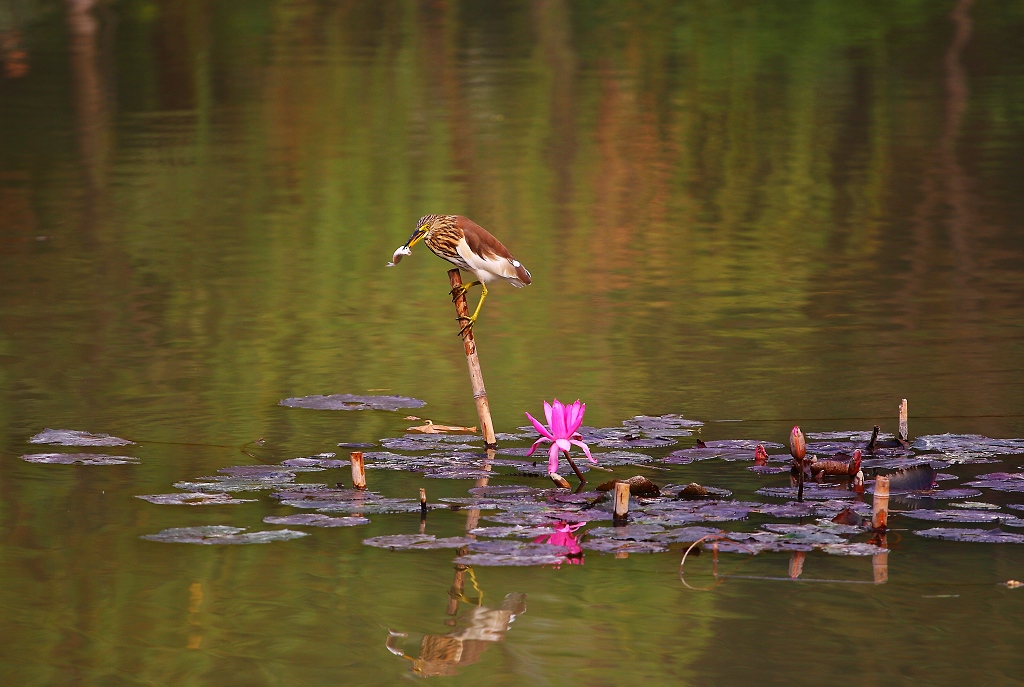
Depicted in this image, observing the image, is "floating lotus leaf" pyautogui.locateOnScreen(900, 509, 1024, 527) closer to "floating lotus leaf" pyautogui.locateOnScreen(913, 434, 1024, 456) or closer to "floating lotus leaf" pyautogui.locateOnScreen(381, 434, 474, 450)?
"floating lotus leaf" pyautogui.locateOnScreen(913, 434, 1024, 456)

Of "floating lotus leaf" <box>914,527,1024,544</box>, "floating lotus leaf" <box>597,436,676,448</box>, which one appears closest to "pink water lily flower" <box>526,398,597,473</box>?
"floating lotus leaf" <box>597,436,676,448</box>

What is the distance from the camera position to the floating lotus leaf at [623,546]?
4.27 metres

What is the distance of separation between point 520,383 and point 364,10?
2351cm

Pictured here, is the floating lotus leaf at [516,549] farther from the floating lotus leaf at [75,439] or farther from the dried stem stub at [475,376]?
the floating lotus leaf at [75,439]

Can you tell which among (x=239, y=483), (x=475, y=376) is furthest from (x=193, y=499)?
(x=475, y=376)

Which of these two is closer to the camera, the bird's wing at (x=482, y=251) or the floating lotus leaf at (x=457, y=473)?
the floating lotus leaf at (x=457, y=473)

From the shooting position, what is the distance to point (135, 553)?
4.62 metres

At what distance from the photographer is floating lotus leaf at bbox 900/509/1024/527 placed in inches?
177

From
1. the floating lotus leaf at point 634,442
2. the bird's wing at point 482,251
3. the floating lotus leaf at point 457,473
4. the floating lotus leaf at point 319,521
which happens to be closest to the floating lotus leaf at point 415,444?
the floating lotus leaf at point 457,473

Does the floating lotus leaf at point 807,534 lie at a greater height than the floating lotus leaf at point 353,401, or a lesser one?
greater

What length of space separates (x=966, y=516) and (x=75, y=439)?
321 centimetres

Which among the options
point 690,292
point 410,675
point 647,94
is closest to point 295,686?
point 410,675

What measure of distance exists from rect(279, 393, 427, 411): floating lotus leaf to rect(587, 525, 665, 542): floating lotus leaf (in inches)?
76.0

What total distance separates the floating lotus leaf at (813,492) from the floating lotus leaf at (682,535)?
49cm
